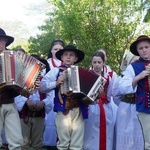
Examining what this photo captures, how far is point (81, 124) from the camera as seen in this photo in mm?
5230

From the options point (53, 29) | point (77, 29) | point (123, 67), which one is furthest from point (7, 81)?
point (53, 29)

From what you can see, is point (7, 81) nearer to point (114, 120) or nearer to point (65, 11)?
point (114, 120)

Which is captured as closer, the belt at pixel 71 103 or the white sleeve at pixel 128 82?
the white sleeve at pixel 128 82

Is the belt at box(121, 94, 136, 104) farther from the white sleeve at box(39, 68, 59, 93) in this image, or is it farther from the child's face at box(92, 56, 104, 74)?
the white sleeve at box(39, 68, 59, 93)

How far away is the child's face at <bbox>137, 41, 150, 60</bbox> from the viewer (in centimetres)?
482

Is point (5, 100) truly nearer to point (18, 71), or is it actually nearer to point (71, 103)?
point (18, 71)

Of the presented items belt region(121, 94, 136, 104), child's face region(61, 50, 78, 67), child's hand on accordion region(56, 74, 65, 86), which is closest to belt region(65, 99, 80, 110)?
child's hand on accordion region(56, 74, 65, 86)

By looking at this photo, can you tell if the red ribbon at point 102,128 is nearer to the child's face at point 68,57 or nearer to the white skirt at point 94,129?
the white skirt at point 94,129

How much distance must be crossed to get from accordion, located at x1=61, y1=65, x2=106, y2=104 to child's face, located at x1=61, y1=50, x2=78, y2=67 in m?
0.39

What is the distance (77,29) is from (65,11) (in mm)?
1094

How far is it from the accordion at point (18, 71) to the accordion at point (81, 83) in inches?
16.6

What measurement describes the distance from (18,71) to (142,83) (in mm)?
1631

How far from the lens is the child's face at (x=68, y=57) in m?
5.31

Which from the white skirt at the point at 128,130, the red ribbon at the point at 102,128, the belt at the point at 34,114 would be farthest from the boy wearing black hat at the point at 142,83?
the belt at the point at 34,114
